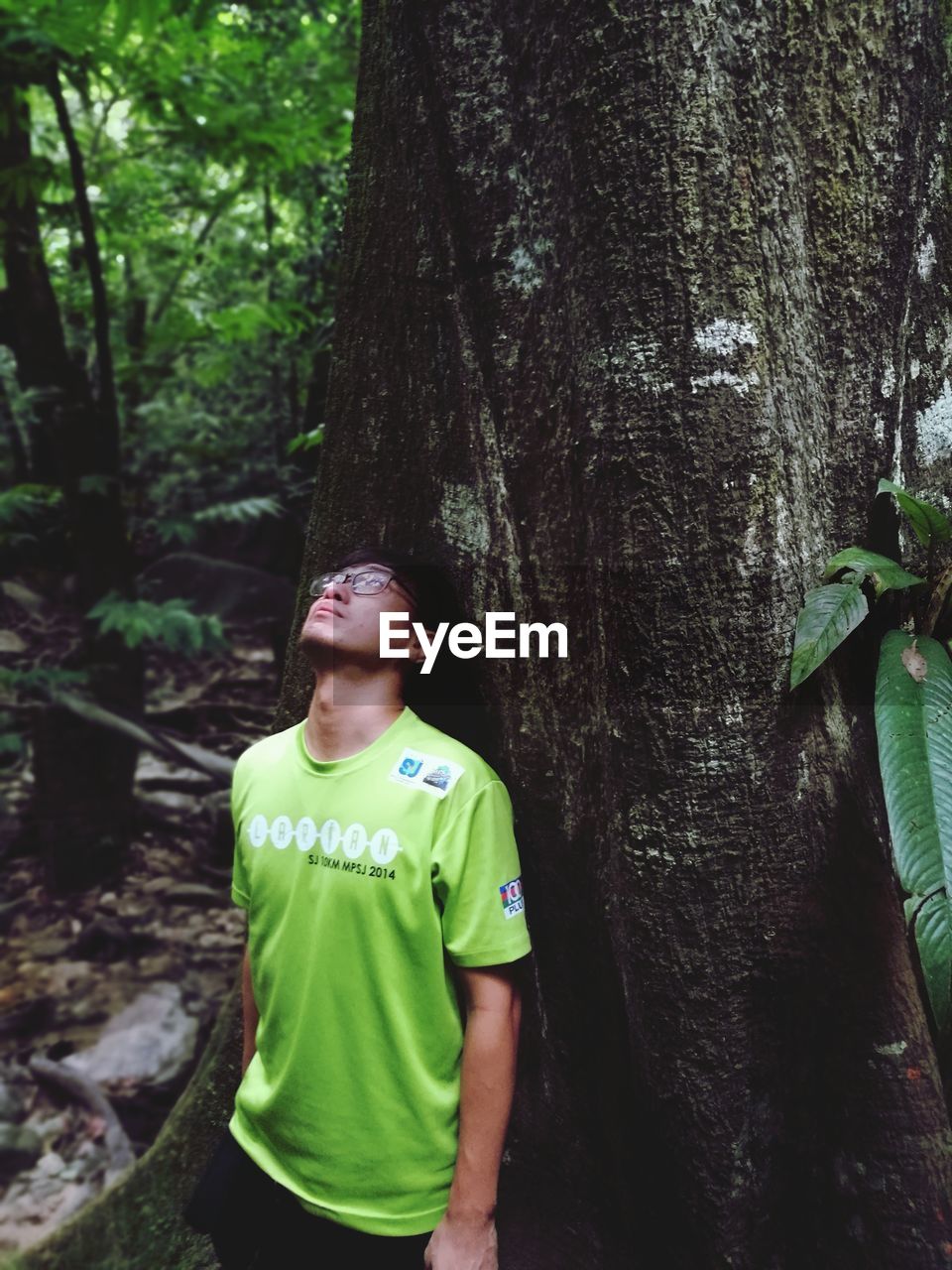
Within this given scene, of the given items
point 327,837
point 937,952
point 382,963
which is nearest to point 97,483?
point 327,837

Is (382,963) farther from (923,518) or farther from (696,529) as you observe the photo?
(923,518)

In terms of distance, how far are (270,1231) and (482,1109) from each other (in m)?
0.56

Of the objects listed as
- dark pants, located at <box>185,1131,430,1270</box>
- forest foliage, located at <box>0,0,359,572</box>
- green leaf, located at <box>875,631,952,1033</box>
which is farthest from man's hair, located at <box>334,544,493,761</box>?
forest foliage, located at <box>0,0,359,572</box>

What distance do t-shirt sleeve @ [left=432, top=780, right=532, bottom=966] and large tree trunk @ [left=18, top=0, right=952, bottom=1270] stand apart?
25 centimetres

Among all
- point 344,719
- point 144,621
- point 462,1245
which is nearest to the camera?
point 462,1245

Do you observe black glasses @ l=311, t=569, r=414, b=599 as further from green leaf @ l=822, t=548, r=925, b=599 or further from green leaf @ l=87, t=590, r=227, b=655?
green leaf @ l=87, t=590, r=227, b=655

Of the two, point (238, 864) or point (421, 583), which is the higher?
point (421, 583)

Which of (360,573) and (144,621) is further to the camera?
(144,621)

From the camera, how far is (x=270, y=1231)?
1780mm

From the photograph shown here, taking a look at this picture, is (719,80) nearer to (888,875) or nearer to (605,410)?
(605,410)

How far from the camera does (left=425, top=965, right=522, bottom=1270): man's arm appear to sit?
5.20 ft

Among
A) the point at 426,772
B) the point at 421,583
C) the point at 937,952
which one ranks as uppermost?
the point at 421,583

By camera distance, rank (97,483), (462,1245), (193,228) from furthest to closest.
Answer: (193,228), (97,483), (462,1245)

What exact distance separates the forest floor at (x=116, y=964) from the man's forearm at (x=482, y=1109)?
253cm
